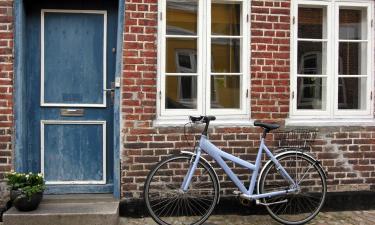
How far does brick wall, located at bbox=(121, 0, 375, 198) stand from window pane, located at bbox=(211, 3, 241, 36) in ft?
0.70

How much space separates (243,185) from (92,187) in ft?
6.01

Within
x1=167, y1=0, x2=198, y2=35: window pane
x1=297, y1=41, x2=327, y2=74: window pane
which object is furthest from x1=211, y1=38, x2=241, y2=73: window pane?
x1=297, y1=41, x2=327, y2=74: window pane

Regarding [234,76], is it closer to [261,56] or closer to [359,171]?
[261,56]

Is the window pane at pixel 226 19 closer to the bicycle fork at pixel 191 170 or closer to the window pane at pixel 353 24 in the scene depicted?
the window pane at pixel 353 24

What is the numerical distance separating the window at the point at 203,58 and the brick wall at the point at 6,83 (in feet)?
5.60

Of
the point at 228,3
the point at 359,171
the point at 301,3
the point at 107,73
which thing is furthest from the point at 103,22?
the point at 359,171

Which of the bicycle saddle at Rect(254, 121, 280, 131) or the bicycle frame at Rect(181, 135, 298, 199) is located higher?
the bicycle saddle at Rect(254, 121, 280, 131)

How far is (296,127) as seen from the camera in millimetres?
6090

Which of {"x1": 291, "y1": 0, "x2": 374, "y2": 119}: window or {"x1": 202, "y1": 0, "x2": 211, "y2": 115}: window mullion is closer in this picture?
{"x1": 202, "y1": 0, "x2": 211, "y2": 115}: window mullion

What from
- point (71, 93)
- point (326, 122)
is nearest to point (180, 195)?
point (71, 93)

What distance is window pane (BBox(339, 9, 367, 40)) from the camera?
635 cm

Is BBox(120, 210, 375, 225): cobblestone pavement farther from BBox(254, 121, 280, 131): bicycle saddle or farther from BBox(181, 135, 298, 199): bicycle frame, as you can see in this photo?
BBox(254, 121, 280, 131): bicycle saddle

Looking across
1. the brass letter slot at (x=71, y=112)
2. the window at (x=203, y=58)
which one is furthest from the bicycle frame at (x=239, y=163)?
the brass letter slot at (x=71, y=112)

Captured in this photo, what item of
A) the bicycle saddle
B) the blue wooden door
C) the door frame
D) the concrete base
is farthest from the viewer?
the blue wooden door
